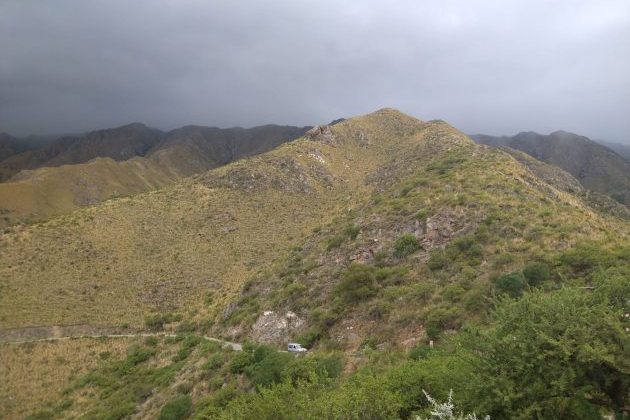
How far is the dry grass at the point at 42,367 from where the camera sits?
3341 centimetres

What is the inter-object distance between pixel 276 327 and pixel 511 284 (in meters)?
17.4

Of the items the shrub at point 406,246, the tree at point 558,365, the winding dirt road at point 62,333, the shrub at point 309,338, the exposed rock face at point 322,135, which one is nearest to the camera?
the tree at point 558,365

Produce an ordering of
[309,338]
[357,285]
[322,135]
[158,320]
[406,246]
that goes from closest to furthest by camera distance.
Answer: [309,338] < [357,285] < [406,246] < [158,320] < [322,135]

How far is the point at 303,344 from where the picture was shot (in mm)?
29422

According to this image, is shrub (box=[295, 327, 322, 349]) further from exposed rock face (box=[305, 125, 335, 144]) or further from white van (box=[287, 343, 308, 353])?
exposed rock face (box=[305, 125, 335, 144])

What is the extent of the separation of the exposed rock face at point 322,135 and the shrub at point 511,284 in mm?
76164

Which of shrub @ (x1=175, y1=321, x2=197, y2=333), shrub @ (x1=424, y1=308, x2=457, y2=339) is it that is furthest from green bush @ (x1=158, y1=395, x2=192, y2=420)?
shrub @ (x1=175, y1=321, x2=197, y2=333)

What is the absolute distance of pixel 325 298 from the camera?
33.9m

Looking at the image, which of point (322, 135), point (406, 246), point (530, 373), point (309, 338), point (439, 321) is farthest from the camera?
point (322, 135)

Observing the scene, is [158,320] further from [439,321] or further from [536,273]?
[536,273]

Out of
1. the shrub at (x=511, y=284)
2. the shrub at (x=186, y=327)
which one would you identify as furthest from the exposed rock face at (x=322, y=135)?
the shrub at (x=511, y=284)

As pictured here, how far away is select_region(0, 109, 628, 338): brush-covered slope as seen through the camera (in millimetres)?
29938

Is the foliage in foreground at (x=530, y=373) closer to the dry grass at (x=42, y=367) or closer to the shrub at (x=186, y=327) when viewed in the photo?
the dry grass at (x=42, y=367)

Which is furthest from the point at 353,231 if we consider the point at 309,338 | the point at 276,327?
the point at 309,338
